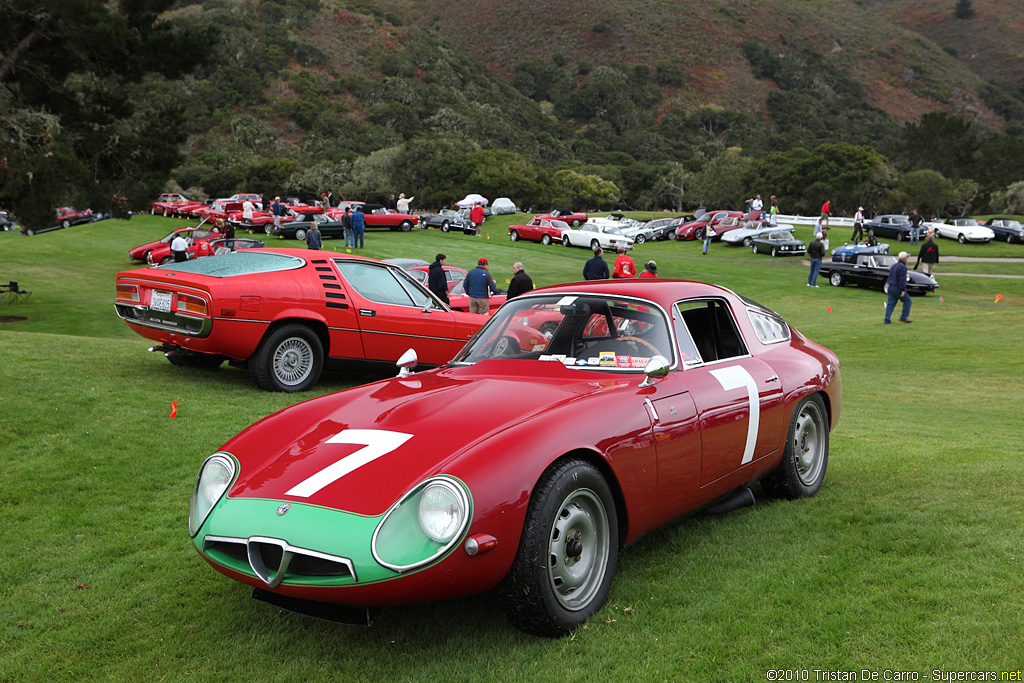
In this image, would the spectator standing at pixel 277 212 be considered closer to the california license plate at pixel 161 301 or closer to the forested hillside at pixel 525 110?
the forested hillside at pixel 525 110

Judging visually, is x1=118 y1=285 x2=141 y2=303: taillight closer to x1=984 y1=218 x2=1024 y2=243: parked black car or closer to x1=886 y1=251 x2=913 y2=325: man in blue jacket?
x1=886 y1=251 x2=913 y2=325: man in blue jacket

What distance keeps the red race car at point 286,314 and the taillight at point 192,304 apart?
0.01 meters

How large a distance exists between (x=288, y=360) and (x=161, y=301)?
1.43 m

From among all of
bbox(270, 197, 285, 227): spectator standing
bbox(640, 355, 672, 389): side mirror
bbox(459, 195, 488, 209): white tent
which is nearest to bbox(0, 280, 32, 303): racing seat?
bbox(270, 197, 285, 227): spectator standing

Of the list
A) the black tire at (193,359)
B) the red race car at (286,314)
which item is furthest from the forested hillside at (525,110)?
the red race car at (286,314)

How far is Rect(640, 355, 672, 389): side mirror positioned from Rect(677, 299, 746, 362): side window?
656 mm

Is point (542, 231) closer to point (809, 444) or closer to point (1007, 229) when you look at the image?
point (1007, 229)

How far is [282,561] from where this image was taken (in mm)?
3098

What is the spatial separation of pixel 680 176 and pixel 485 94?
59.2 m

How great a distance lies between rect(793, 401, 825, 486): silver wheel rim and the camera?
5371 mm

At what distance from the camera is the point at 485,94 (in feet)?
465

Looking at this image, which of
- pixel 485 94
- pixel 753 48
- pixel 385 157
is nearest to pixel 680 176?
pixel 385 157

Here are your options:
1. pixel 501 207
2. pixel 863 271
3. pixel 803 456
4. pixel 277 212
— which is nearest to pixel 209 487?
pixel 803 456

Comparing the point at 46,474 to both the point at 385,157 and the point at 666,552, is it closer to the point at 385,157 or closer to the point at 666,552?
the point at 666,552
